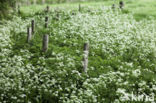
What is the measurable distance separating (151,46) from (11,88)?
9.02 m

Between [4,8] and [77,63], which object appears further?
[4,8]

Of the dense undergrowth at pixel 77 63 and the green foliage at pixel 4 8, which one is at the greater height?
the green foliage at pixel 4 8

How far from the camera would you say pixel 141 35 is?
17344mm

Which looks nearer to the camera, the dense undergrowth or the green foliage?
the dense undergrowth

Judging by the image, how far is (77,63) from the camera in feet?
42.0

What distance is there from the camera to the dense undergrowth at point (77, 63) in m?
10.1

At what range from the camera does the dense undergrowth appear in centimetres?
1014

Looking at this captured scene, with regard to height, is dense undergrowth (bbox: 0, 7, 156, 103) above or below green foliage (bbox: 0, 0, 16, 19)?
below

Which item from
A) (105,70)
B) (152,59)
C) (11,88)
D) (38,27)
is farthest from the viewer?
(38,27)

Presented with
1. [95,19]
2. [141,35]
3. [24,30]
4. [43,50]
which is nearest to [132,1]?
[95,19]

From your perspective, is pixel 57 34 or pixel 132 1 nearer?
pixel 57 34

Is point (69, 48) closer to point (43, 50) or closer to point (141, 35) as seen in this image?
point (43, 50)

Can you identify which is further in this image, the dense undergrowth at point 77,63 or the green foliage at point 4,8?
the green foliage at point 4,8

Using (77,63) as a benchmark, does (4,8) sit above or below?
above
